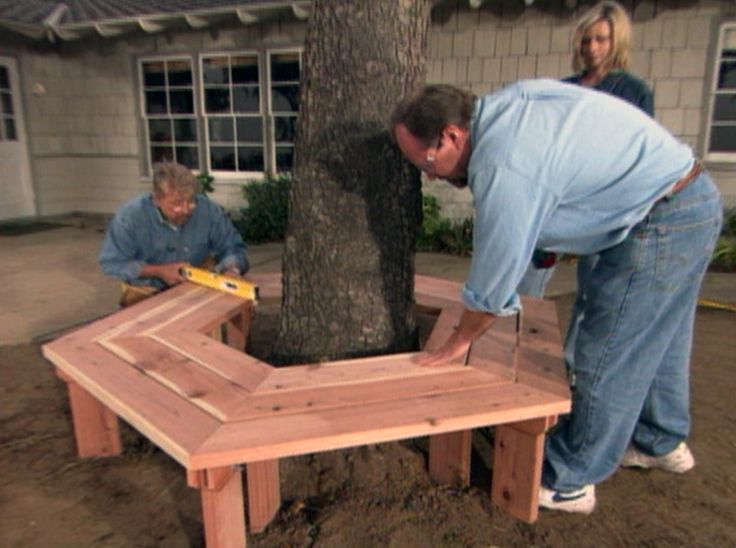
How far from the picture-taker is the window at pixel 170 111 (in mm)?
9047

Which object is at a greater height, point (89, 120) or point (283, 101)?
point (283, 101)

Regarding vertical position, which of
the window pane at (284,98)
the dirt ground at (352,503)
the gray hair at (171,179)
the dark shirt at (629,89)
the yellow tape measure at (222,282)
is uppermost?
the window pane at (284,98)

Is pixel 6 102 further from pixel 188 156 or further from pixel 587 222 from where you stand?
pixel 587 222

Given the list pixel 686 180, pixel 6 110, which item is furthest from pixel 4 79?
pixel 686 180

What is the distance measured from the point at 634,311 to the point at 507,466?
2.32 ft

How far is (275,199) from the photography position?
818 cm

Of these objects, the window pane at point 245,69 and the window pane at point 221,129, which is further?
the window pane at point 221,129

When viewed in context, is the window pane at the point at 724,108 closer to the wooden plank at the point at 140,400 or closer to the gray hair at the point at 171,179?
the gray hair at the point at 171,179

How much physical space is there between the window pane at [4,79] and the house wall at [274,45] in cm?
21

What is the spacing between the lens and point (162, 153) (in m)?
9.51

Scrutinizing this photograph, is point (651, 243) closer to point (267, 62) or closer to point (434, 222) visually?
point (434, 222)

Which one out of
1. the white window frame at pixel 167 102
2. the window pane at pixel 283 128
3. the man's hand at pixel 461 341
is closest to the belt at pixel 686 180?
the man's hand at pixel 461 341

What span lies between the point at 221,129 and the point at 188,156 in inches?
30.8

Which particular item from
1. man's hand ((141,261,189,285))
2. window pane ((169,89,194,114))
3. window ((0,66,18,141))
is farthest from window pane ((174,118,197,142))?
man's hand ((141,261,189,285))
